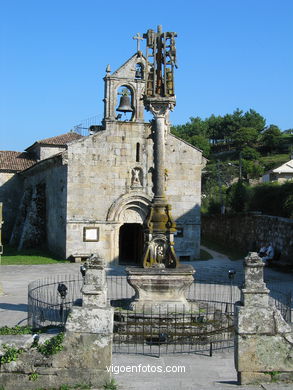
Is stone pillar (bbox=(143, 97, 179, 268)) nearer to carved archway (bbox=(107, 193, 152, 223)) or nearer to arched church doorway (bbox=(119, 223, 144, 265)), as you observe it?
carved archway (bbox=(107, 193, 152, 223))

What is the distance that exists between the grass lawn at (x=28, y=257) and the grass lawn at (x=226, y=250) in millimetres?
9196

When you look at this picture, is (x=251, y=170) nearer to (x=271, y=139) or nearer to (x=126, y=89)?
(x=271, y=139)

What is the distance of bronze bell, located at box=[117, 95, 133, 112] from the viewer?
24.7m

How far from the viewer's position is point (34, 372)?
19.1ft

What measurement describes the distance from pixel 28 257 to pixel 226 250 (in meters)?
11.6

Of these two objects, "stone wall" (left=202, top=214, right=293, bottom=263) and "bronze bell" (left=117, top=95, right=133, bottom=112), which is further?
"bronze bell" (left=117, top=95, right=133, bottom=112)

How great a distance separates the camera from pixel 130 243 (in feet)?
94.5

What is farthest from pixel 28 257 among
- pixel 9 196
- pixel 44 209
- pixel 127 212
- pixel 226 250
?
pixel 226 250

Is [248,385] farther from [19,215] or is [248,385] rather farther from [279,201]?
[19,215]

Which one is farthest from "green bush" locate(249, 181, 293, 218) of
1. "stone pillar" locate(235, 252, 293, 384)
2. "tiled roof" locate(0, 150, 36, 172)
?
"stone pillar" locate(235, 252, 293, 384)

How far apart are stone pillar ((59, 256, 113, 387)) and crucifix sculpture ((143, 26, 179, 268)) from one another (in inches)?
231

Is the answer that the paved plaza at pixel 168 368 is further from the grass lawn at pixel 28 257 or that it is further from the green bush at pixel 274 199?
the green bush at pixel 274 199

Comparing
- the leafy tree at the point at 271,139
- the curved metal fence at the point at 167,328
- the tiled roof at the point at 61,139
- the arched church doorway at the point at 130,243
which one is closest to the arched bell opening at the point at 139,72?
the arched church doorway at the point at 130,243

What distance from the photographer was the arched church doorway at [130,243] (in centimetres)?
2666
